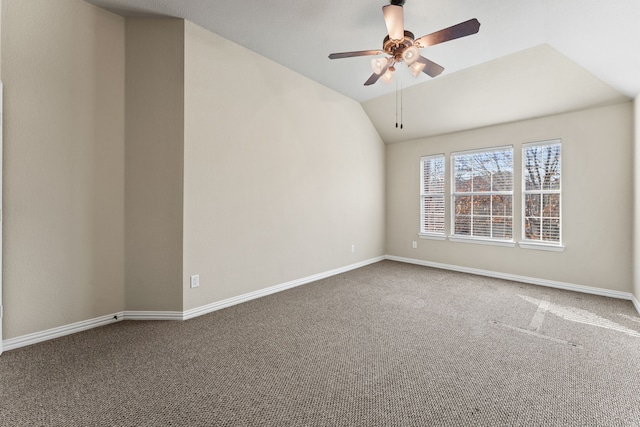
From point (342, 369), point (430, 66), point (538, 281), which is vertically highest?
point (430, 66)

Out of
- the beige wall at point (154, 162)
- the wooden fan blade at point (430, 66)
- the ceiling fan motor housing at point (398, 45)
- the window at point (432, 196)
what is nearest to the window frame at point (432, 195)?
the window at point (432, 196)

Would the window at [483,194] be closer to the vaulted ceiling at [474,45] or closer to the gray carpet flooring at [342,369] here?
the vaulted ceiling at [474,45]

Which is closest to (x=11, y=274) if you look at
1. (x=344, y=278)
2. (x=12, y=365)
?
(x=12, y=365)

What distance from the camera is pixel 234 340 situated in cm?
243

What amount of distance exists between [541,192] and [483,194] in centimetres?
78

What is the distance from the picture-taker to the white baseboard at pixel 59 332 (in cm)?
225

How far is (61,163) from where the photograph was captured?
2469 millimetres

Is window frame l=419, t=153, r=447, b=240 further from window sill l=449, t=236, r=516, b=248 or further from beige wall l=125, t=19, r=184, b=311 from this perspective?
beige wall l=125, t=19, r=184, b=311

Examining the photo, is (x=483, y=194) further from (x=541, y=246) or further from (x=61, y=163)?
(x=61, y=163)

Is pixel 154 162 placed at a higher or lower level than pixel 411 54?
lower

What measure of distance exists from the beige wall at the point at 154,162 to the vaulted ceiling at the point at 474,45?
11.8 inches

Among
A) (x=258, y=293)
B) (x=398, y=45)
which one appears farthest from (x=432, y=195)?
(x=258, y=293)

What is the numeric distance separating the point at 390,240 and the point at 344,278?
6.08ft

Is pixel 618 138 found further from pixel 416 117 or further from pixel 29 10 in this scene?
pixel 29 10
